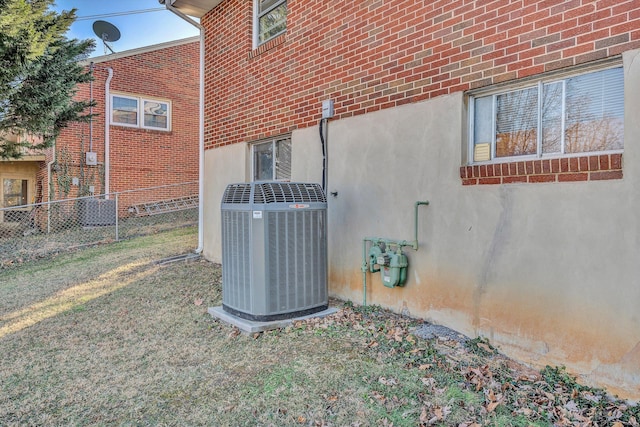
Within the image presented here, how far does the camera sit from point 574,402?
2.63 metres

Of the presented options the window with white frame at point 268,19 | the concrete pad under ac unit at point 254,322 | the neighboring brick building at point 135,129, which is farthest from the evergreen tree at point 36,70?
the concrete pad under ac unit at point 254,322

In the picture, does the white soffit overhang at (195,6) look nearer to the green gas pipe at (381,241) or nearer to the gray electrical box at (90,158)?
the green gas pipe at (381,241)

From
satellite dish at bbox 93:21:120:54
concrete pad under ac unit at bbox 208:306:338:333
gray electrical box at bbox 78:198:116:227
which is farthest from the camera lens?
satellite dish at bbox 93:21:120:54

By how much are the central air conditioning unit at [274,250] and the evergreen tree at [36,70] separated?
5.63 meters

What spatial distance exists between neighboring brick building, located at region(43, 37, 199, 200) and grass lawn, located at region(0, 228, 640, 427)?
8348mm

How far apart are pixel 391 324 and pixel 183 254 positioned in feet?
16.4

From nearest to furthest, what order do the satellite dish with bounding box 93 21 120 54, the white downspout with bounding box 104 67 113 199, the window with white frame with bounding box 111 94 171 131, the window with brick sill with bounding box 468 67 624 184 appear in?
1. the window with brick sill with bounding box 468 67 624 184
2. the white downspout with bounding box 104 67 113 199
3. the window with white frame with bounding box 111 94 171 131
4. the satellite dish with bounding box 93 21 120 54

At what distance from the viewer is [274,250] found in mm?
3957

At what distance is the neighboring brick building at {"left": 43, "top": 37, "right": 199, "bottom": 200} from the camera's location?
12.1m

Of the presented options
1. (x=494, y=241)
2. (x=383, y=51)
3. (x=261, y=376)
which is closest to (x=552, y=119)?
(x=494, y=241)

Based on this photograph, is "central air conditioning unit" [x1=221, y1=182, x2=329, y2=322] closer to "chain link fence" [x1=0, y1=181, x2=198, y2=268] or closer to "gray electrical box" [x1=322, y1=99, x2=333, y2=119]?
"gray electrical box" [x1=322, y1=99, x2=333, y2=119]

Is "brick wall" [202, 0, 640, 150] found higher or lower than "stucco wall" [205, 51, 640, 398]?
higher

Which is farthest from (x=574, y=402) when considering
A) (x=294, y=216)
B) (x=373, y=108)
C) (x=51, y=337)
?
(x=51, y=337)

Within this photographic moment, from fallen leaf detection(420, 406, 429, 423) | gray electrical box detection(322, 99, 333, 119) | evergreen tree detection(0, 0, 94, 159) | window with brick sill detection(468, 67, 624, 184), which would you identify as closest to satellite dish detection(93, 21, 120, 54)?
evergreen tree detection(0, 0, 94, 159)
